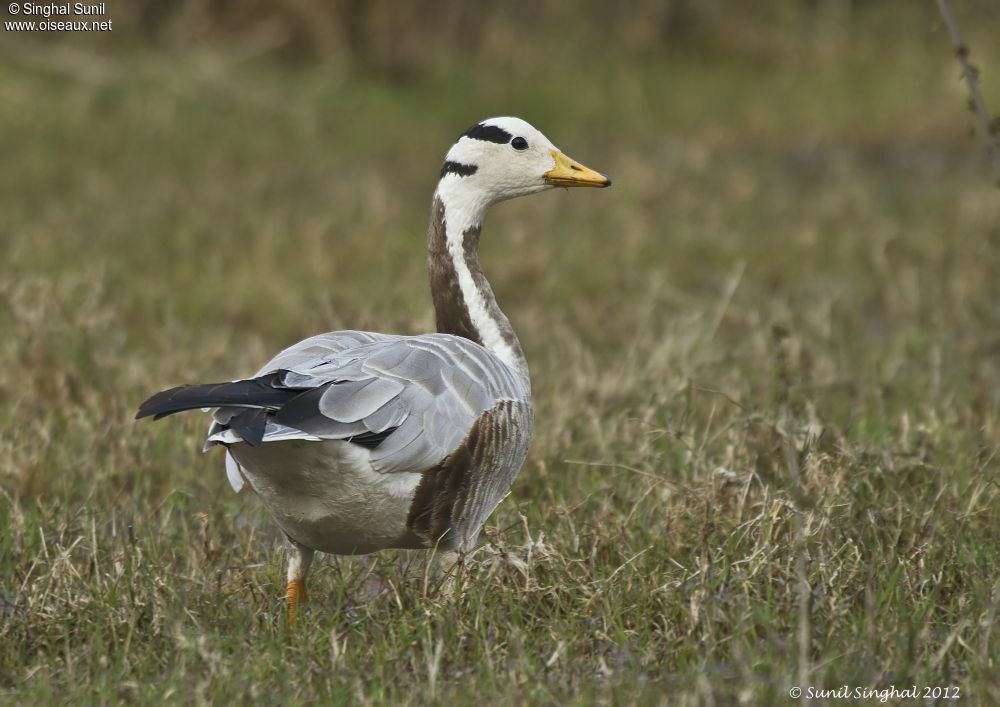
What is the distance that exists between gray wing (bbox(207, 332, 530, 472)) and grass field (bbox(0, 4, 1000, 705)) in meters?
0.37

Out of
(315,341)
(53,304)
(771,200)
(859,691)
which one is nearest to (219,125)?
(771,200)

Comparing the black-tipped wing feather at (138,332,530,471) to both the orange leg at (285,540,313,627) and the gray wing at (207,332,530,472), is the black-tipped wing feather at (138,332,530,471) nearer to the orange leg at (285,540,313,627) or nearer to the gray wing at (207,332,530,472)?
the gray wing at (207,332,530,472)

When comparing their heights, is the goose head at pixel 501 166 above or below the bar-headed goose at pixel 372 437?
above

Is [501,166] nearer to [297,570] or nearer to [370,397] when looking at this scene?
[370,397]

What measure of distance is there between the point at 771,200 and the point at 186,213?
3.74 meters

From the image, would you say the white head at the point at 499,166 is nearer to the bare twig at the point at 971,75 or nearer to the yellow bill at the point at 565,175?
the yellow bill at the point at 565,175

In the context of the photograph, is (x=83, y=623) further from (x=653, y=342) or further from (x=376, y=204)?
(x=376, y=204)

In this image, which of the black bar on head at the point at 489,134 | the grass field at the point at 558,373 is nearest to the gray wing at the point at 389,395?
the grass field at the point at 558,373

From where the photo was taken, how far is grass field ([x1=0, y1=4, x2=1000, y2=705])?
3.77 m

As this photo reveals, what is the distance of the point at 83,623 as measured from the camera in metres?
3.96

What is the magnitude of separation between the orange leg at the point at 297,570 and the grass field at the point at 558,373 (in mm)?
81

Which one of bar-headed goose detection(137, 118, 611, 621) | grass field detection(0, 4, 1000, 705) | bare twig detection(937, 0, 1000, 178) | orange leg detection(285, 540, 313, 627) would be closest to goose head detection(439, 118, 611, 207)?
bar-headed goose detection(137, 118, 611, 621)

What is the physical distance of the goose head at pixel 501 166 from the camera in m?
4.93

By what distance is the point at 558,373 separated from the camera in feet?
21.5
